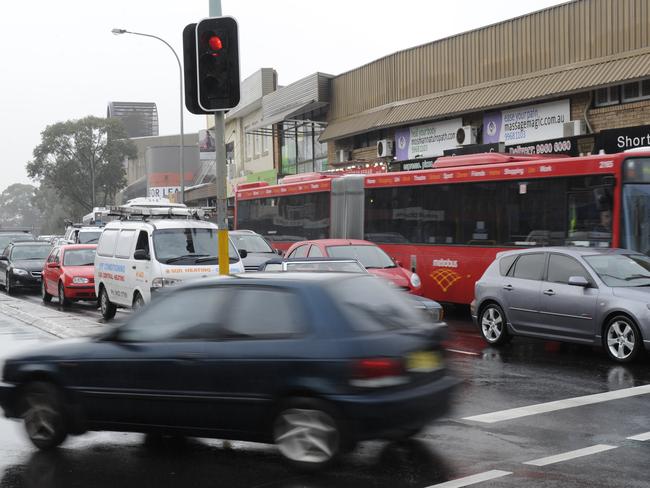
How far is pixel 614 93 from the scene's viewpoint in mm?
21641

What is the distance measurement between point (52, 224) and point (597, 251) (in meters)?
113

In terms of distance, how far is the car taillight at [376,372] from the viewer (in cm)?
599

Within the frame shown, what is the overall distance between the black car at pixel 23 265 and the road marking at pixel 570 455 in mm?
22366

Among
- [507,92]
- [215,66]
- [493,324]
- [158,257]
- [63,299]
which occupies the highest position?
[507,92]

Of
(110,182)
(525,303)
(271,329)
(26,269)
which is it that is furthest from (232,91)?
(110,182)

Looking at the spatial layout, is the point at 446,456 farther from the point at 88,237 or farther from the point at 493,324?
the point at 88,237

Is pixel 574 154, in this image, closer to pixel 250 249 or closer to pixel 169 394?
pixel 250 249

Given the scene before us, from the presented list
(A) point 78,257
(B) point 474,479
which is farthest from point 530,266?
(A) point 78,257

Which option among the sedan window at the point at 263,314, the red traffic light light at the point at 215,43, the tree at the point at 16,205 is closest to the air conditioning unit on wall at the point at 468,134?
the red traffic light light at the point at 215,43

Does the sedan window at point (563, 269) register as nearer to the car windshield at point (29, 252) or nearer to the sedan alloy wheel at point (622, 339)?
the sedan alloy wheel at point (622, 339)

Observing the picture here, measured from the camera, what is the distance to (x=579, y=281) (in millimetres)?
11711

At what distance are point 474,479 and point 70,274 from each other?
17.1m

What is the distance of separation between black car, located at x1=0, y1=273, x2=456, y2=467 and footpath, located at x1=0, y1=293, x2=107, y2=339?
5.89 m

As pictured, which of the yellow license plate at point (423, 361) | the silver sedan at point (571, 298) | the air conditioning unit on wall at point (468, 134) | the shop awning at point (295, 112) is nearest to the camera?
the yellow license plate at point (423, 361)
